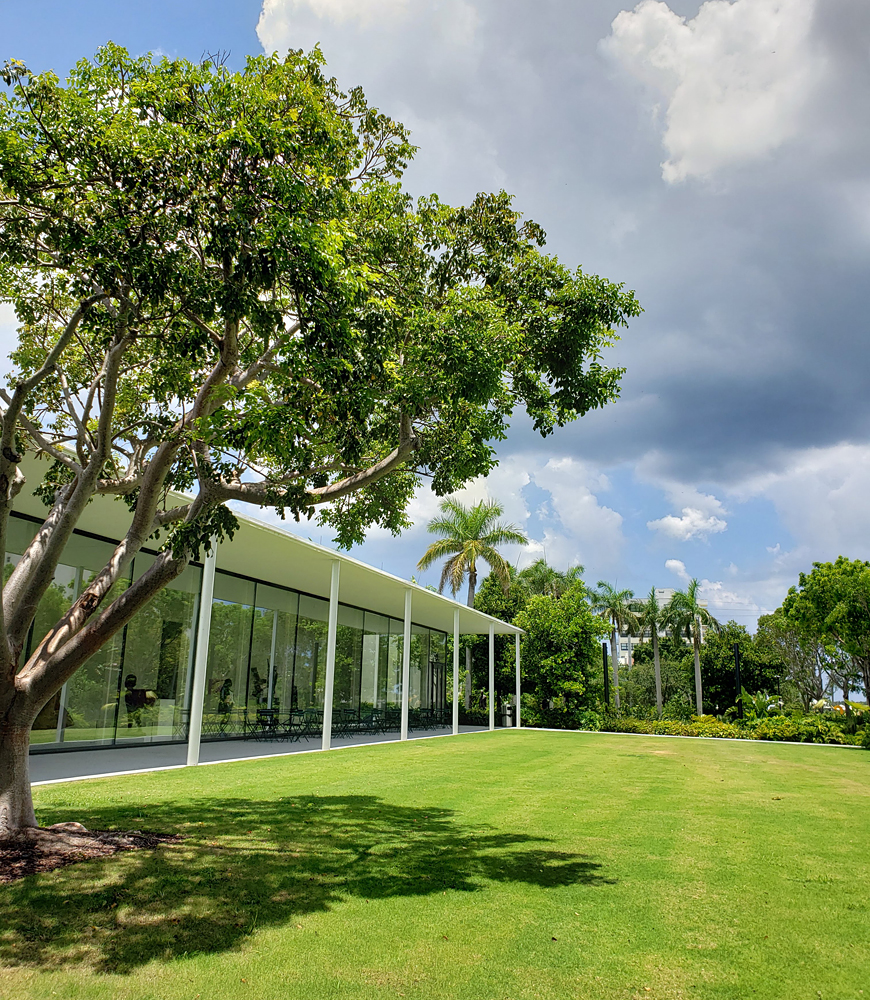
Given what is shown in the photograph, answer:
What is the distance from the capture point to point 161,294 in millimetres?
5043

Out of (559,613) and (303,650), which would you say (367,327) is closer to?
(303,650)

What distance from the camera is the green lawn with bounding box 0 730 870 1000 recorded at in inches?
139

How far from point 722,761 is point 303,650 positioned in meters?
11.4

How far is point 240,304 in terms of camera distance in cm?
516

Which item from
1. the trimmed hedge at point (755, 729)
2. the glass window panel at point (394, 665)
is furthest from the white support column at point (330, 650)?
the trimmed hedge at point (755, 729)

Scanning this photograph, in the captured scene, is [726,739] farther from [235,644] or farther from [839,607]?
[235,644]

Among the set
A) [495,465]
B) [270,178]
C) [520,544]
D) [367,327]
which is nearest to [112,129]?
[270,178]

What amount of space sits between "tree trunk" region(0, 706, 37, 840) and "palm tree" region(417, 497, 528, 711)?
27.6 m

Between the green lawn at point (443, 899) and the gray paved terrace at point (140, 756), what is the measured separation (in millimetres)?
1212

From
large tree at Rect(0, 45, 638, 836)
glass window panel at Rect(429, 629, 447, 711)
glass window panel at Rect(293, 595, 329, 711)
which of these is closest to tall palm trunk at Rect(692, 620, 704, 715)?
glass window panel at Rect(429, 629, 447, 711)

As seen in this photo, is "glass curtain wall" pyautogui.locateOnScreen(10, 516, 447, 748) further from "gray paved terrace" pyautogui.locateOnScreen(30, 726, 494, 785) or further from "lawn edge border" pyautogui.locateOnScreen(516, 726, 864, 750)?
"lawn edge border" pyautogui.locateOnScreen(516, 726, 864, 750)

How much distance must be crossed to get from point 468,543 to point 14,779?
28111mm

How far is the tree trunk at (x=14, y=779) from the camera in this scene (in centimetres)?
561

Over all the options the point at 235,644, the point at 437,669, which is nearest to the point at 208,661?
the point at 235,644
